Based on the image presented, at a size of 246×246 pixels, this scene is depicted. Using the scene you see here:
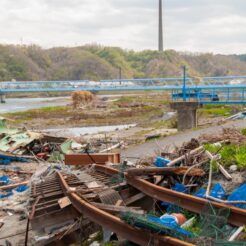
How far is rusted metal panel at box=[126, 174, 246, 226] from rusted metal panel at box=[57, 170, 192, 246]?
1.16m

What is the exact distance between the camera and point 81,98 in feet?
202

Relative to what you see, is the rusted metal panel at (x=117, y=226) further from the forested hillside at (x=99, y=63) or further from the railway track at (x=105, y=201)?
the forested hillside at (x=99, y=63)

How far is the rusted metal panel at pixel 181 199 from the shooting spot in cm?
589

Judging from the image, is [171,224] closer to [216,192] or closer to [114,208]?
[114,208]

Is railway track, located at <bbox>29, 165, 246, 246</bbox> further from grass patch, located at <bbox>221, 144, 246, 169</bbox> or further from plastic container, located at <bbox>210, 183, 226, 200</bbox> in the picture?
grass patch, located at <bbox>221, 144, 246, 169</bbox>

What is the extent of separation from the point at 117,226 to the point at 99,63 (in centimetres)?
12914

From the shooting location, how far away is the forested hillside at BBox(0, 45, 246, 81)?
128875 mm

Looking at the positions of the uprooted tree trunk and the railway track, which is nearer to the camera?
the railway track

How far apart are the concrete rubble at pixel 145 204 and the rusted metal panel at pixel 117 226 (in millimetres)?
11

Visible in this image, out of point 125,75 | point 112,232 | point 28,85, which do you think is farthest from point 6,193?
point 125,75

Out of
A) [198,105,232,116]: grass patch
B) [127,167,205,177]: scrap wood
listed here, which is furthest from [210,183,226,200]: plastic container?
[198,105,232,116]: grass patch

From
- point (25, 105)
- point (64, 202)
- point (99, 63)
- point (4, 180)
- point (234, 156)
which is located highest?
point (99, 63)

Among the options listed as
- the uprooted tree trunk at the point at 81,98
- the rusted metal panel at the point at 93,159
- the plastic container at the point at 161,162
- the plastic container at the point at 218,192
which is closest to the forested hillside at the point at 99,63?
the uprooted tree trunk at the point at 81,98

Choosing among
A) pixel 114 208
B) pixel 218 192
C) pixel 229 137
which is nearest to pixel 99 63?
pixel 229 137
